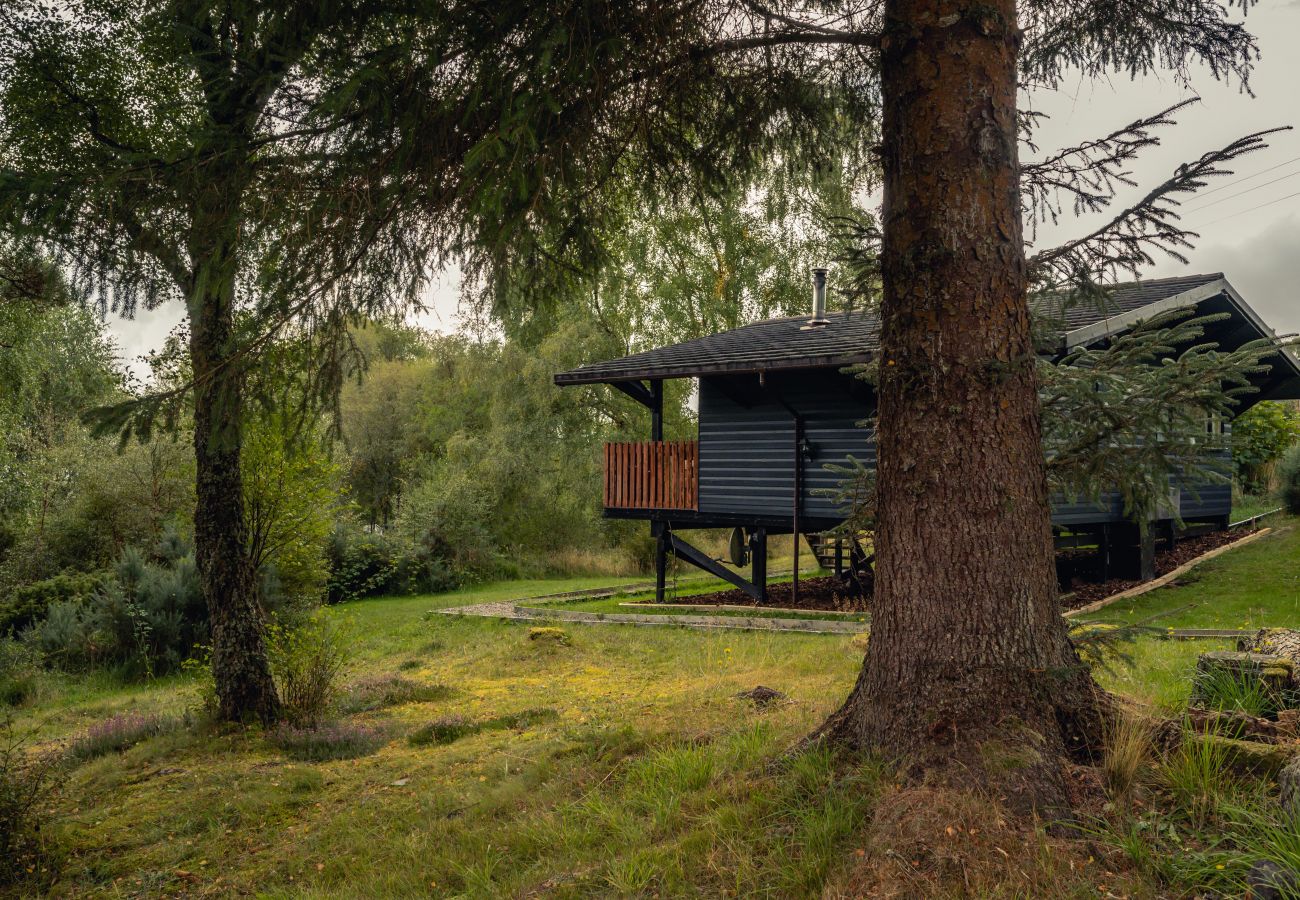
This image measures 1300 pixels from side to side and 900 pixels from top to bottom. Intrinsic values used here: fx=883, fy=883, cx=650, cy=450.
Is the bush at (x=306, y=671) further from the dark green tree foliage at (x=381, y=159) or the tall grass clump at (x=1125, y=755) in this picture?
the tall grass clump at (x=1125, y=755)

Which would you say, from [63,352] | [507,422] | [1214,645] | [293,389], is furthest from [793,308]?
[63,352]

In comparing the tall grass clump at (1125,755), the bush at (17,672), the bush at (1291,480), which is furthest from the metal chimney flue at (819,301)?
the bush at (17,672)

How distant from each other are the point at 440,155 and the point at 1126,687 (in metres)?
4.70

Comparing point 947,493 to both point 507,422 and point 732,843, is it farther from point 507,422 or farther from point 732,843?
point 507,422

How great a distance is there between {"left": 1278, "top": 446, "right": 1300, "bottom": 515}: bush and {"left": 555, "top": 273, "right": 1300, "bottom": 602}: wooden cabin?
70.7 inches

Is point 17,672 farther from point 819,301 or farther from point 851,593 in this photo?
point 819,301

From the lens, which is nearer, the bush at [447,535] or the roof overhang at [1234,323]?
the roof overhang at [1234,323]

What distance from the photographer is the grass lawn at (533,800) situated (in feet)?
10.9

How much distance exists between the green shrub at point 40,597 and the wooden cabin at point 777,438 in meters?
7.76

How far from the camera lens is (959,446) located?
3707 mm

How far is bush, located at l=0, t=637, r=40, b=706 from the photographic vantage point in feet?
33.3

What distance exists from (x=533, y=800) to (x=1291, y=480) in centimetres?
1835

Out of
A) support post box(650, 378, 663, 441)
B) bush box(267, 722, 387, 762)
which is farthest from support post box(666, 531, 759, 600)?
bush box(267, 722, 387, 762)

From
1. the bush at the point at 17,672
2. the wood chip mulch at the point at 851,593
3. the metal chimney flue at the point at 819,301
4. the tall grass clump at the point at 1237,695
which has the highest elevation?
the metal chimney flue at the point at 819,301
